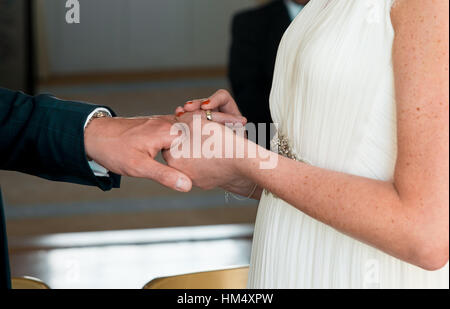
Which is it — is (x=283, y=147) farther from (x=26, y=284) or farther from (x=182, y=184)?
(x=26, y=284)

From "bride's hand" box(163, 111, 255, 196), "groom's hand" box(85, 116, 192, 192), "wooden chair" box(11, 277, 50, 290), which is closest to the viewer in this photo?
"bride's hand" box(163, 111, 255, 196)

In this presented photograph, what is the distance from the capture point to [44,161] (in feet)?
6.72

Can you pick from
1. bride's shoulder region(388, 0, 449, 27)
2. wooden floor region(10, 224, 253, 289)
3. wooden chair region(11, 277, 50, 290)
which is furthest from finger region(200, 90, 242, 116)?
wooden floor region(10, 224, 253, 289)

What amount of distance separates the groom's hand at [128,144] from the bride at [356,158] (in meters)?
0.07

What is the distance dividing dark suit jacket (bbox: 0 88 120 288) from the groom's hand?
4 centimetres

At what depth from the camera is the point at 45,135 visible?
2014mm

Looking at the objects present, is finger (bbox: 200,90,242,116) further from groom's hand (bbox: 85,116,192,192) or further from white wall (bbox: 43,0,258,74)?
white wall (bbox: 43,0,258,74)

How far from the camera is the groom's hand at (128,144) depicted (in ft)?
A: 6.45

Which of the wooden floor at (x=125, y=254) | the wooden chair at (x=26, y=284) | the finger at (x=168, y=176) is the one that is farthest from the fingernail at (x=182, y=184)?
the wooden floor at (x=125, y=254)

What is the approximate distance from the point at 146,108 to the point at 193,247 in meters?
5.33

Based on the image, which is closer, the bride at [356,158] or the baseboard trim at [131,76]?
the bride at [356,158]

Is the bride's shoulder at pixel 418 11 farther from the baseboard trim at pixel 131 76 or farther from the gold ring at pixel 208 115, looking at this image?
the baseboard trim at pixel 131 76

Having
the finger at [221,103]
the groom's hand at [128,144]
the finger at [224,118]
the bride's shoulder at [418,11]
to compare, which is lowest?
the groom's hand at [128,144]

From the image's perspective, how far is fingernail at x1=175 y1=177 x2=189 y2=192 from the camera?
5.99 ft
